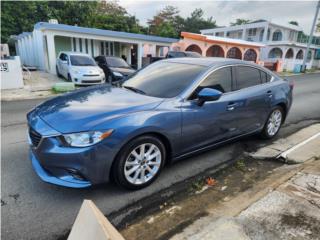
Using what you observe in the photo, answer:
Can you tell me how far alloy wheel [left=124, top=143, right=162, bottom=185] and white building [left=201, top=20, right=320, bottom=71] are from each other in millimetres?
29108

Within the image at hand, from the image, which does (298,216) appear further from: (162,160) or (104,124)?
(104,124)

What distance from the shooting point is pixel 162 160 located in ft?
10.5

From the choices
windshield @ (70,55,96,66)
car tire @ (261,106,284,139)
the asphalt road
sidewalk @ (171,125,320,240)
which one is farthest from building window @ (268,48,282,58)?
sidewalk @ (171,125,320,240)

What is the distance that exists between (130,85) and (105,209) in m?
1.92

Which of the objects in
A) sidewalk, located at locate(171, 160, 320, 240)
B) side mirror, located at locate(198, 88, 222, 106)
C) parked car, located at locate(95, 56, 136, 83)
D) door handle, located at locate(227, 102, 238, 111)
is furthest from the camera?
parked car, located at locate(95, 56, 136, 83)

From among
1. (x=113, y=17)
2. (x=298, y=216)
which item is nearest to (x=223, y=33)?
(x=113, y=17)

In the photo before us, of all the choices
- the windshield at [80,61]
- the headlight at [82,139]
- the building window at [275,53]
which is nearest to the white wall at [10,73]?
the windshield at [80,61]

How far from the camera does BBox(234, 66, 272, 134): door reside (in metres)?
4.03

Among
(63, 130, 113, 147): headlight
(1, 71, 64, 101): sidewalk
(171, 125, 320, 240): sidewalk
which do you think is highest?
(63, 130, 113, 147): headlight

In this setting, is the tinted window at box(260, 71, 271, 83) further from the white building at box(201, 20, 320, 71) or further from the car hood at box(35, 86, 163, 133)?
the white building at box(201, 20, 320, 71)

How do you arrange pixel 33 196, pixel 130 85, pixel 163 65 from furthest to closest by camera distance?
pixel 163 65 → pixel 130 85 → pixel 33 196

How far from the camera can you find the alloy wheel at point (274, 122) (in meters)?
4.81

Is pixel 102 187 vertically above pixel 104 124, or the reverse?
pixel 104 124

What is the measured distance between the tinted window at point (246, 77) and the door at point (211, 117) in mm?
227
